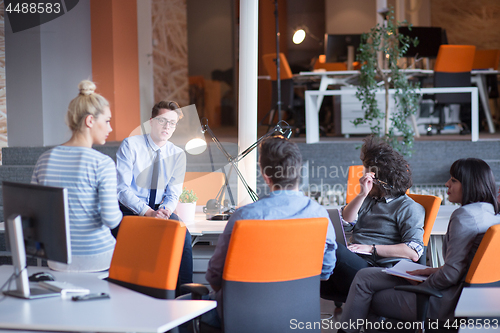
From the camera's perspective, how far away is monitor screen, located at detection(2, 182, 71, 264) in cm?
165

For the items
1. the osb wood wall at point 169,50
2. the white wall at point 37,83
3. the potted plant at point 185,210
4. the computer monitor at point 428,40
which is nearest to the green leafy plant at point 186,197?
the potted plant at point 185,210

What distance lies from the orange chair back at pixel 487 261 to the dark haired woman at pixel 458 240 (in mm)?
83

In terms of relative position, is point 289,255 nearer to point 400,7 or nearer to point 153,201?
point 153,201

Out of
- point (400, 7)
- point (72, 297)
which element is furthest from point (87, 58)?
point (400, 7)

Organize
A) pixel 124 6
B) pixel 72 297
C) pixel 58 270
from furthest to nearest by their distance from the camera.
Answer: pixel 124 6
pixel 58 270
pixel 72 297

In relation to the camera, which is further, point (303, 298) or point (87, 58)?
point (87, 58)

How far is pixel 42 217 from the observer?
1.71 meters

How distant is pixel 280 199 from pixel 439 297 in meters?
0.81

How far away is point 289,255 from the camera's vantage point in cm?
175

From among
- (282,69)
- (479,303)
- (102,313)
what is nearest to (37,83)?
(282,69)

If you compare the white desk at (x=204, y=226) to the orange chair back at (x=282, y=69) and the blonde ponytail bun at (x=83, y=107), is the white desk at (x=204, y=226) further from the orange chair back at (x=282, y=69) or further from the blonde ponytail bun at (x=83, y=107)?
the orange chair back at (x=282, y=69)

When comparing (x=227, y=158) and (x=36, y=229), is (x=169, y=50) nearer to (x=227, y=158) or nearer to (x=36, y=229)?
(x=227, y=158)

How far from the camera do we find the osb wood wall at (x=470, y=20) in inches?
419

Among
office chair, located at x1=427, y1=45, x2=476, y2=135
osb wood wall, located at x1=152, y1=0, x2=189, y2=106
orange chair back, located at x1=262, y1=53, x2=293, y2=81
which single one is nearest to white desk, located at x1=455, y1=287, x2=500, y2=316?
office chair, located at x1=427, y1=45, x2=476, y2=135
